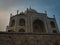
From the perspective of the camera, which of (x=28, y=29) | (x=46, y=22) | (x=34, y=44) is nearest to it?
(x=34, y=44)

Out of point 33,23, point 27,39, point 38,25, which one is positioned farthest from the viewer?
point 38,25

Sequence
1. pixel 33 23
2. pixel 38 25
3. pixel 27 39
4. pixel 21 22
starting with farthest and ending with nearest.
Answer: pixel 38 25, pixel 21 22, pixel 33 23, pixel 27 39

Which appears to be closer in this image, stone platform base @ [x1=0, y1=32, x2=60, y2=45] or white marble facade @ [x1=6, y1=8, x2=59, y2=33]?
stone platform base @ [x1=0, y1=32, x2=60, y2=45]

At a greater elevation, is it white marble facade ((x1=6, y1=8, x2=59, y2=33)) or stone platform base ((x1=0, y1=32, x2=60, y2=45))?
white marble facade ((x1=6, y1=8, x2=59, y2=33))

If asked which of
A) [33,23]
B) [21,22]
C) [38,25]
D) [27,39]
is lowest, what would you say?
[27,39]

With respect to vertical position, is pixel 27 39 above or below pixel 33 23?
below

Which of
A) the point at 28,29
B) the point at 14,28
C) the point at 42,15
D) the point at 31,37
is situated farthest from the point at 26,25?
the point at 31,37

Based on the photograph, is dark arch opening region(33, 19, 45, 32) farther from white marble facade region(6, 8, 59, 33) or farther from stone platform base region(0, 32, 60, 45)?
Result: stone platform base region(0, 32, 60, 45)

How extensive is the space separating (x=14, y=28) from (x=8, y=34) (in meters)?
15.3

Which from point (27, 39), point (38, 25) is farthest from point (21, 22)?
point (27, 39)

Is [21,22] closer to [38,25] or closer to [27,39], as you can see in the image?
[38,25]

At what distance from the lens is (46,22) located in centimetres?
2397

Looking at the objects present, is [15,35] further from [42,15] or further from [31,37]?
[42,15]

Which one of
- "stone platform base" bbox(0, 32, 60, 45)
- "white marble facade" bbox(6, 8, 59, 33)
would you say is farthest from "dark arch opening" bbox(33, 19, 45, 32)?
"stone platform base" bbox(0, 32, 60, 45)
